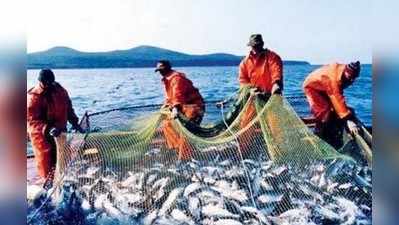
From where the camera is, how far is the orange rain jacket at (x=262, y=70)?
9.26 feet

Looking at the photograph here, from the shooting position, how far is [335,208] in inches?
112

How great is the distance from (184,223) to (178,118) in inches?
18.8

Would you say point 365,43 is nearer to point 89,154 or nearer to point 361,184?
point 361,184

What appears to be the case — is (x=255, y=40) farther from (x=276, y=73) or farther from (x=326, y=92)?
(x=326, y=92)

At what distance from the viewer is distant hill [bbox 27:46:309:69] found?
9.20ft

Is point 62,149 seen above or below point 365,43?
below

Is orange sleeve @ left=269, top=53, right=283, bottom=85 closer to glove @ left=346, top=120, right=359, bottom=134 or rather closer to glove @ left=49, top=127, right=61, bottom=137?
glove @ left=346, top=120, right=359, bottom=134

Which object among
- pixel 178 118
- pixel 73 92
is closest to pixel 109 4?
pixel 73 92

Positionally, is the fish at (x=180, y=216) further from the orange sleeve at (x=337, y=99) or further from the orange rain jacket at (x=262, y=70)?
the orange sleeve at (x=337, y=99)

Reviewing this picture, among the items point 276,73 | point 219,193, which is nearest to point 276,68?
point 276,73

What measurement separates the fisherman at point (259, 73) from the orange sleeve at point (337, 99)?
9.0 inches

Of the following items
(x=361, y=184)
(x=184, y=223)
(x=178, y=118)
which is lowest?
(x=184, y=223)

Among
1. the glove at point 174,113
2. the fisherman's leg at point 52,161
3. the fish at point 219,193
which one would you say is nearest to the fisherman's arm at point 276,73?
the fish at point 219,193

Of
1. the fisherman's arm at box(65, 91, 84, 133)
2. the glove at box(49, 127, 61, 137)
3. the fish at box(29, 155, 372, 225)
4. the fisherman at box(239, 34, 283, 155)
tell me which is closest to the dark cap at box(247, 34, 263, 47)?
the fisherman at box(239, 34, 283, 155)
